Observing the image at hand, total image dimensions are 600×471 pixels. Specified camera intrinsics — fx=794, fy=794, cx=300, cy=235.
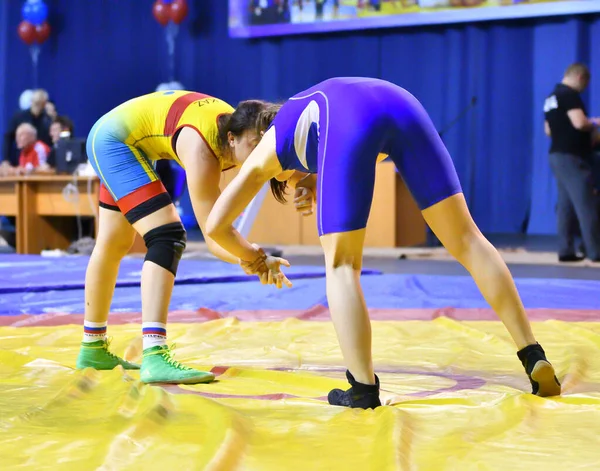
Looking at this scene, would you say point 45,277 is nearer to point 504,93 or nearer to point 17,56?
point 504,93

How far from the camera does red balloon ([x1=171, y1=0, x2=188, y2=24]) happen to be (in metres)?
9.64

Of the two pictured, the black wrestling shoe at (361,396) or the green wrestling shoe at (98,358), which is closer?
the black wrestling shoe at (361,396)

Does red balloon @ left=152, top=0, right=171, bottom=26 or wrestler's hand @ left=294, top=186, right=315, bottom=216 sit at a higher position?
red balloon @ left=152, top=0, right=171, bottom=26

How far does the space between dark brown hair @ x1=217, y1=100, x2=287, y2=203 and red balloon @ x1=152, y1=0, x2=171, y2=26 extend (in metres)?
8.17

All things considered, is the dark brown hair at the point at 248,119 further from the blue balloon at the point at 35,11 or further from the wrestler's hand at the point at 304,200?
the blue balloon at the point at 35,11

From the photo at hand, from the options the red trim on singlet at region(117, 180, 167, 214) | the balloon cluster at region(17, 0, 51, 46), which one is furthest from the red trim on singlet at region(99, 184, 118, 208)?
the balloon cluster at region(17, 0, 51, 46)

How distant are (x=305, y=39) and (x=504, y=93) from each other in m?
2.43

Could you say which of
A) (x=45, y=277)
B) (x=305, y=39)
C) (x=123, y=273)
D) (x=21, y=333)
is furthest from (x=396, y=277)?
(x=305, y=39)

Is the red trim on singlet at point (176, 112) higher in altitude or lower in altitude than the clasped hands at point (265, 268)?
higher

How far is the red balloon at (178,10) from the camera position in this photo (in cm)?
964

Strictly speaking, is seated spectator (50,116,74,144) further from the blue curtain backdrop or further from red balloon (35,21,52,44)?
red balloon (35,21,52,44)

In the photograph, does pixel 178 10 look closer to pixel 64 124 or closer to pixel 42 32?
pixel 42 32

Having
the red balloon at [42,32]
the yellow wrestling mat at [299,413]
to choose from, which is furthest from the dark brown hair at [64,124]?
the yellow wrestling mat at [299,413]

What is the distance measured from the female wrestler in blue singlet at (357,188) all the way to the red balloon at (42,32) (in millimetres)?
9665
